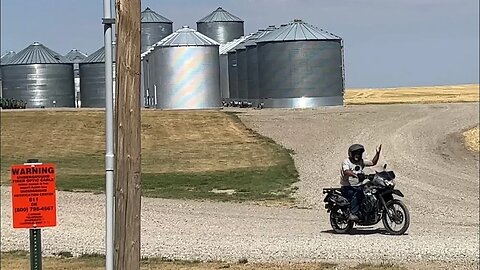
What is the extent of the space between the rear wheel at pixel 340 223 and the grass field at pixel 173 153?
7.35m

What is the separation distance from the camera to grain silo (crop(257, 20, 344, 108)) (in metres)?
51.8

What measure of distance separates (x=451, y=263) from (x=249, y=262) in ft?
7.94

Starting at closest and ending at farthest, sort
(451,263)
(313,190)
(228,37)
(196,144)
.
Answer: (451,263)
(313,190)
(196,144)
(228,37)

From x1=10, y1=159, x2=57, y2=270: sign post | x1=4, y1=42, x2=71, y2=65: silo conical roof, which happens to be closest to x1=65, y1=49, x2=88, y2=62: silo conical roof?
x1=4, y1=42, x2=71, y2=65: silo conical roof

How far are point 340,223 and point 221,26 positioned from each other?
56.6 m

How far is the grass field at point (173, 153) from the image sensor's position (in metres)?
24.0

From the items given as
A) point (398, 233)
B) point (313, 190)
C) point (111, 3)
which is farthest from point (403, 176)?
point (111, 3)

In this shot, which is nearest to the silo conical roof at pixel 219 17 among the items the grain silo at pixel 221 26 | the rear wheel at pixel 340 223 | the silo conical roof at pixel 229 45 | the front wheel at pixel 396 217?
the grain silo at pixel 221 26

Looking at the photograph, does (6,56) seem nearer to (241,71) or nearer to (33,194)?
(241,71)

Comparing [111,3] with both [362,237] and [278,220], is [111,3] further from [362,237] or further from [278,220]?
[278,220]

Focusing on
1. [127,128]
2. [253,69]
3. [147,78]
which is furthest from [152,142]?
[127,128]

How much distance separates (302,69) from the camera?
5212 cm

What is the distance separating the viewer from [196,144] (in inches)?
1399

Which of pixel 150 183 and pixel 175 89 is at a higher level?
pixel 175 89
